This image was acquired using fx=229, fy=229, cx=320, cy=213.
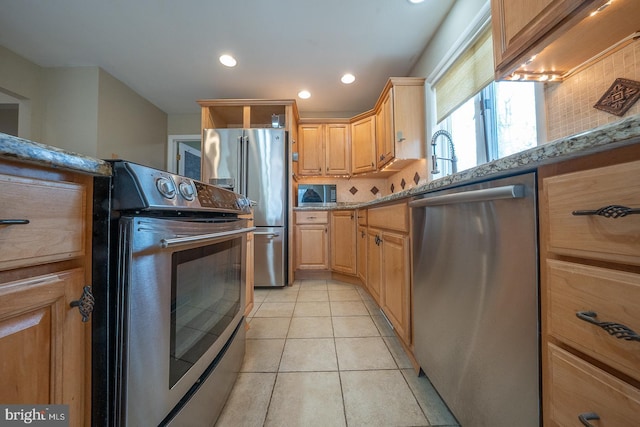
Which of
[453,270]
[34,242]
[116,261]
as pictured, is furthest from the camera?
[453,270]

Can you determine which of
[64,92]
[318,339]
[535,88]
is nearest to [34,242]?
[318,339]

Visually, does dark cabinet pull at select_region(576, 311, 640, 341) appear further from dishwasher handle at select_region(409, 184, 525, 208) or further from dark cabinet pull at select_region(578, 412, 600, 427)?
dishwasher handle at select_region(409, 184, 525, 208)

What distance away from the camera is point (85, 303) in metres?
0.49

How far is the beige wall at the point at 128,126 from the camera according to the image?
280 cm

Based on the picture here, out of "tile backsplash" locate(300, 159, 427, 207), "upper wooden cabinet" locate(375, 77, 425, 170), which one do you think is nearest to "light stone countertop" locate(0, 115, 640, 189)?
"upper wooden cabinet" locate(375, 77, 425, 170)

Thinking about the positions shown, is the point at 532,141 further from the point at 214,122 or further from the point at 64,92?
the point at 64,92

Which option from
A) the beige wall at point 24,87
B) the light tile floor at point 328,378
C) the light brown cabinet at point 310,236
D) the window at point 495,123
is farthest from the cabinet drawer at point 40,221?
the beige wall at point 24,87

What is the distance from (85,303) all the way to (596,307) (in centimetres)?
100

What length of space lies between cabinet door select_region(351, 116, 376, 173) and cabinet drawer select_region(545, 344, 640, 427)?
2.66 metres

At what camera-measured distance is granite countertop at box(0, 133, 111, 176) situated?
14.1 inches

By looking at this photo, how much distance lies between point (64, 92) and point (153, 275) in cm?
369

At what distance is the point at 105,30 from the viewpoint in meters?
2.15

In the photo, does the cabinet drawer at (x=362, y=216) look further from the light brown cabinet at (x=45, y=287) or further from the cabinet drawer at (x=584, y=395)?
the light brown cabinet at (x=45, y=287)

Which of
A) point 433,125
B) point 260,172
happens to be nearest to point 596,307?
point 433,125
